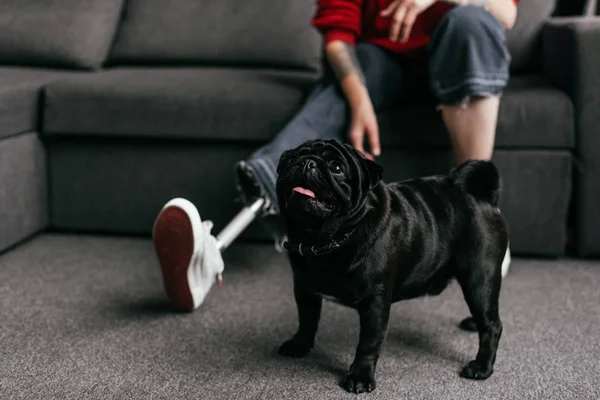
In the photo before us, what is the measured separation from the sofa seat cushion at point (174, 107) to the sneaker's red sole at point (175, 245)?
1.51ft

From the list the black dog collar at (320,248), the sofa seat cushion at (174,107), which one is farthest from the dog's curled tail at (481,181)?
the sofa seat cushion at (174,107)

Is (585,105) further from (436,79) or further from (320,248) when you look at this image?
(320,248)

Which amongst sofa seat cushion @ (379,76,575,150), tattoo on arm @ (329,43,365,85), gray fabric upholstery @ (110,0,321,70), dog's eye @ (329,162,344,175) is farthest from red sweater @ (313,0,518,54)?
dog's eye @ (329,162,344,175)

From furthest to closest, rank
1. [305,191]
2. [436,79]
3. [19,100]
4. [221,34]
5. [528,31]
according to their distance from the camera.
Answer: [221,34]
[528,31]
[19,100]
[436,79]
[305,191]

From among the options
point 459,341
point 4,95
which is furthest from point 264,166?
point 4,95

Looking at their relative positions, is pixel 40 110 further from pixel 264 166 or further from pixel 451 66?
pixel 451 66

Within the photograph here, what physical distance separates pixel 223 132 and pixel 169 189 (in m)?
0.22

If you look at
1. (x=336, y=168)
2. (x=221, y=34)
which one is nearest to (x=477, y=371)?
(x=336, y=168)

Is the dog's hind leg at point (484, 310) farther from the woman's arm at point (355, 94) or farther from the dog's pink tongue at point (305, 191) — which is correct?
the woman's arm at point (355, 94)

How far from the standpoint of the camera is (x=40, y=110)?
1838 millimetres

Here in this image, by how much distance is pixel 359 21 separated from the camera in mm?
1693

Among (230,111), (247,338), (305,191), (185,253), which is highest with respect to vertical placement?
(305,191)

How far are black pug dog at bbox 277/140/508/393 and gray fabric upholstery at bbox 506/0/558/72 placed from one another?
2.96ft

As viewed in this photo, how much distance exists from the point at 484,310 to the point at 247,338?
44cm
